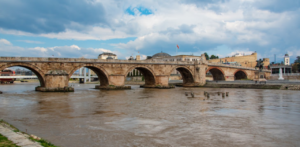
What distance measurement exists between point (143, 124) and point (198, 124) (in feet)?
9.20

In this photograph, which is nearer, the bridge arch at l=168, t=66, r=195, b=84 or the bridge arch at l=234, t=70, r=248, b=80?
the bridge arch at l=168, t=66, r=195, b=84

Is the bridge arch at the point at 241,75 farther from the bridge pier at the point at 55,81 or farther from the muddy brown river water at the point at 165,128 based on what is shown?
the muddy brown river water at the point at 165,128

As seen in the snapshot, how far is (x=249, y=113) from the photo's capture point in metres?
15.7

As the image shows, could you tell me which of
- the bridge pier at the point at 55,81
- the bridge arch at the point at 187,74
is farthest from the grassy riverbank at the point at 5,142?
the bridge arch at the point at 187,74

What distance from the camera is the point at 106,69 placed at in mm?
37625

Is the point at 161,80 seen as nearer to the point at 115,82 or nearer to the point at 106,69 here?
the point at 115,82

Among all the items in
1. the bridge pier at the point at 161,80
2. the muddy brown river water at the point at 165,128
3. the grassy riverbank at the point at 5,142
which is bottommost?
the muddy brown river water at the point at 165,128

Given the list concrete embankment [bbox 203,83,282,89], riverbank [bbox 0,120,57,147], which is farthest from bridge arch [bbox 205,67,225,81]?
riverbank [bbox 0,120,57,147]

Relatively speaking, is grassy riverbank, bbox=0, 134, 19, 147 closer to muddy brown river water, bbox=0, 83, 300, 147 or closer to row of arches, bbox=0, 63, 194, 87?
muddy brown river water, bbox=0, 83, 300, 147

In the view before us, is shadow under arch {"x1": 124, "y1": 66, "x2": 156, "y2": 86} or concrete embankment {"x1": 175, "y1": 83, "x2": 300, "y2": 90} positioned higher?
shadow under arch {"x1": 124, "y1": 66, "x2": 156, "y2": 86}

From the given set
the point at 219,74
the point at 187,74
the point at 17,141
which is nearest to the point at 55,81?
the point at 187,74

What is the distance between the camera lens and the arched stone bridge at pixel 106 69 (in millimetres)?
32438

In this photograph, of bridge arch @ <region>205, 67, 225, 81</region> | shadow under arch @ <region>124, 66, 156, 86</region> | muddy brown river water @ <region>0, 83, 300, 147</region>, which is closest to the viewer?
muddy brown river water @ <region>0, 83, 300, 147</region>

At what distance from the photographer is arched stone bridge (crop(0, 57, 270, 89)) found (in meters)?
32.4
